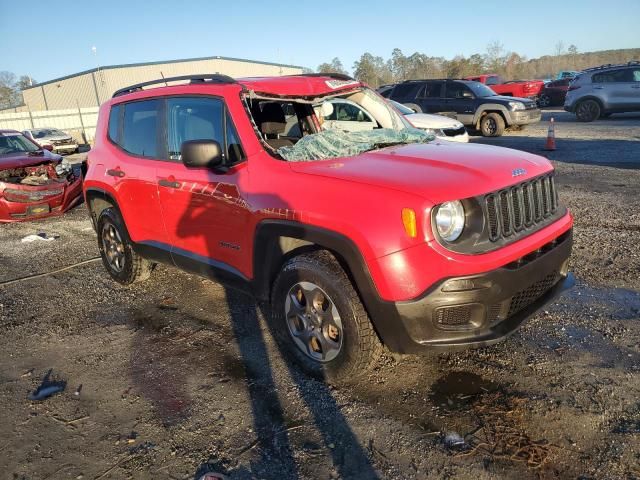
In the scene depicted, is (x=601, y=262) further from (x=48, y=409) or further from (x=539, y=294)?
(x=48, y=409)

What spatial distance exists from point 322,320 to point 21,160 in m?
7.84

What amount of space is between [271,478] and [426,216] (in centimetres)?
151

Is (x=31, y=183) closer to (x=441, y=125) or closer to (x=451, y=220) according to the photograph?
(x=441, y=125)

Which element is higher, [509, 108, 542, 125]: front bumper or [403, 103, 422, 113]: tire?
[403, 103, 422, 113]: tire

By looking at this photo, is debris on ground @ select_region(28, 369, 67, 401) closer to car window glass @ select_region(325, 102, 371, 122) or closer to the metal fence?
car window glass @ select_region(325, 102, 371, 122)

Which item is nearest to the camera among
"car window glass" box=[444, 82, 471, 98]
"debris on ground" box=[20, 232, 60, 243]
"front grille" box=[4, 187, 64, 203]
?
"debris on ground" box=[20, 232, 60, 243]

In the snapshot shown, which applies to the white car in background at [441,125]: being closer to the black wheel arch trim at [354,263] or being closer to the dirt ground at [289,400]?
the dirt ground at [289,400]

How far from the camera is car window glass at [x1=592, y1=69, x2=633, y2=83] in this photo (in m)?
16.7

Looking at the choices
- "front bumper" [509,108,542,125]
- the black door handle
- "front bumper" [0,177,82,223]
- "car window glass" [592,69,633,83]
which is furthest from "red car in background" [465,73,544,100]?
the black door handle

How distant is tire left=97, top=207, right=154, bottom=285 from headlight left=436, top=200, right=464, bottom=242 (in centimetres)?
327

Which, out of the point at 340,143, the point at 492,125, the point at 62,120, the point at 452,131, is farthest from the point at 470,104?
the point at 62,120

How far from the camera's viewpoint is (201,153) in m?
3.26

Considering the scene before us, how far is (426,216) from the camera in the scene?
2521 millimetres

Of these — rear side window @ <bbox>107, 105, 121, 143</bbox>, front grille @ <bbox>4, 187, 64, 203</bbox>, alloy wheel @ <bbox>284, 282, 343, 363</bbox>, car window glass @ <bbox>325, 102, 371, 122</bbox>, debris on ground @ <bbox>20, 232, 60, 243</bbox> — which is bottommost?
alloy wheel @ <bbox>284, 282, 343, 363</bbox>
